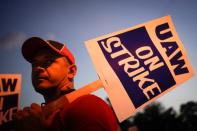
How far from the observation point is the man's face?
215cm

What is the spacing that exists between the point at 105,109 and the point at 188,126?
78146 mm

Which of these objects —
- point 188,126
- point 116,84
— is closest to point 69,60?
point 116,84

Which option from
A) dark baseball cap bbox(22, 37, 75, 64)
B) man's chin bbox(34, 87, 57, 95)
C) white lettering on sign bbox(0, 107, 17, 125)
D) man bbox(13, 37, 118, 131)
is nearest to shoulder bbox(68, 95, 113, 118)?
man bbox(13, 37, 118, 131)

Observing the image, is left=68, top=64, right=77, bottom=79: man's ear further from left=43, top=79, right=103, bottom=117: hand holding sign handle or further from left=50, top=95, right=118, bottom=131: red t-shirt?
left=50, top=95, right=118, bottom=131: red t-shirt

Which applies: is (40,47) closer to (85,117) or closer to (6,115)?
(85,117)

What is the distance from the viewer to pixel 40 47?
93.5 inches

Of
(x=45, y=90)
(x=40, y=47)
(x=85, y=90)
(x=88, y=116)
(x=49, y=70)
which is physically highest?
(x=40, y=47)

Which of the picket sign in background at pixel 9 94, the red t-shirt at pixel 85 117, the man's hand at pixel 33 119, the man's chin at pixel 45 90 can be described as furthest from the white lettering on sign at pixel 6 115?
the red t-shirt at pixel 85 117

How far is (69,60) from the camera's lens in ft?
7.94

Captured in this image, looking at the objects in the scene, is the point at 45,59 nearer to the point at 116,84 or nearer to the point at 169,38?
the point at 116,84

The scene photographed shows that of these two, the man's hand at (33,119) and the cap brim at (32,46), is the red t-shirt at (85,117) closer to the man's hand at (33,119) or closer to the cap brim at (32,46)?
the man's hand at (33,119)

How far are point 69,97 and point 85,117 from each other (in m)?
0.35

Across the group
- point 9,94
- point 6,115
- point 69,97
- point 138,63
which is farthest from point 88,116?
point 9,94

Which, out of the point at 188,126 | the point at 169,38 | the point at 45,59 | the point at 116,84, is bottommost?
the point at 188,126
